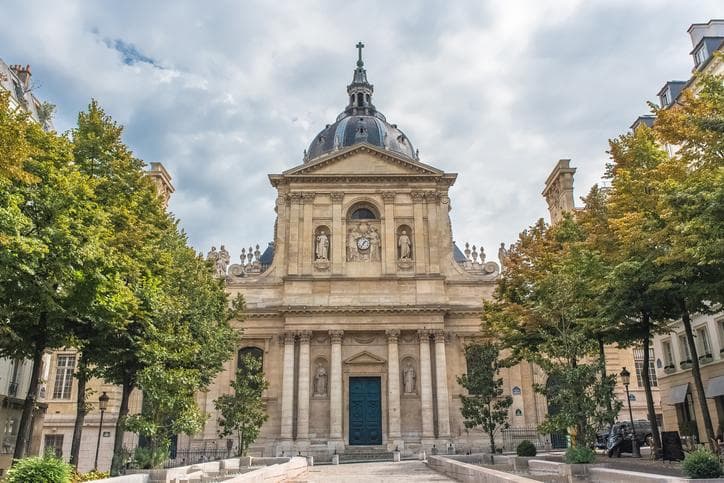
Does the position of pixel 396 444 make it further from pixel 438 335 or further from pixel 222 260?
pixel 222 260

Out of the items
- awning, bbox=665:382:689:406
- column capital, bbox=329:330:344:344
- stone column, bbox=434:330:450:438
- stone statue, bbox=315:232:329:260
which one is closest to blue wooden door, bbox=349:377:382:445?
column capital, bbox=329:330:344:344

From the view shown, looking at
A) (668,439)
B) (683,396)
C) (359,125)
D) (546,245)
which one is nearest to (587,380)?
(668,439)

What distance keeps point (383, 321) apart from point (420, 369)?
Answer: 3783 mm

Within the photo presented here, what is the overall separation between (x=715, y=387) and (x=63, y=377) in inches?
1397

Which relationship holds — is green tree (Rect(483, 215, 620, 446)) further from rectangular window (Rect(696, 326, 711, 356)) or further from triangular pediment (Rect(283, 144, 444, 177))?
triangular pediment (Rect(283, 144, 444, 177))

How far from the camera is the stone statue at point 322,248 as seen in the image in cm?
4156

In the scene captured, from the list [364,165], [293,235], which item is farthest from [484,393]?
[364,165]

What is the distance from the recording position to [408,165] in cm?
4344

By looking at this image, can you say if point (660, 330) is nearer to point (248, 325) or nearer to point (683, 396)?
point (683, 396)

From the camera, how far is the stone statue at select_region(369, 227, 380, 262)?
4169 centimetres

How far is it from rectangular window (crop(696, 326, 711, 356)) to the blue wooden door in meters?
18.5

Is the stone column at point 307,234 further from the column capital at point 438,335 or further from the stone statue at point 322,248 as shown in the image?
the column capital at point 438,335

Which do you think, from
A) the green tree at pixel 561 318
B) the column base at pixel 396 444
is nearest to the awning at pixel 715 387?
the green tree at pixel 561 318

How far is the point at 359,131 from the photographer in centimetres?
5272
